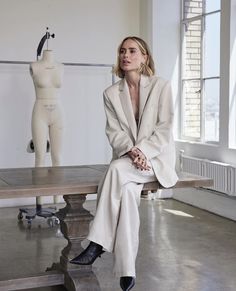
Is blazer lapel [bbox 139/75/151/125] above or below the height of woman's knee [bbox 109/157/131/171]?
above

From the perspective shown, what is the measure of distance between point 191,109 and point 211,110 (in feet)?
1.73

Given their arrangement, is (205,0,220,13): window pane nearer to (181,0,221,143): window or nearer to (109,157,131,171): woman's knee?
(181,0,221,143): window

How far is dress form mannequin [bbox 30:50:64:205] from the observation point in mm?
5875

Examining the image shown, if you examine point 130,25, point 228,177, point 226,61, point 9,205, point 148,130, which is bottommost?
point 9,205

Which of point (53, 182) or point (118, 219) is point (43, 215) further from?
point (118, 219)

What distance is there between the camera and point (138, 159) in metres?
3.23

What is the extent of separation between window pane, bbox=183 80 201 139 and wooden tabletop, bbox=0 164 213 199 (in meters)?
3.42

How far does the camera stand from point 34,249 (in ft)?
16.4

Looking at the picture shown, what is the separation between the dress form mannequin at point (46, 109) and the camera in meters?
5.88

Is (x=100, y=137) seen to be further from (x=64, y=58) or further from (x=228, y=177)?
(x=228, y=177)

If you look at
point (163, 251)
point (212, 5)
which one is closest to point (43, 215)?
point (163, 251)

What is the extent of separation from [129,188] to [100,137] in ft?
14.7

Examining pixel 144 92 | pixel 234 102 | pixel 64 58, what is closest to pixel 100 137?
pixel 64 58

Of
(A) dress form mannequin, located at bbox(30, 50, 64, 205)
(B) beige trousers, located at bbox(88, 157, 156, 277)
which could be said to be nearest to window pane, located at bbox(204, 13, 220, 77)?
(A) dress form mannequin, located at bbox(30, 50, 64, 205)
